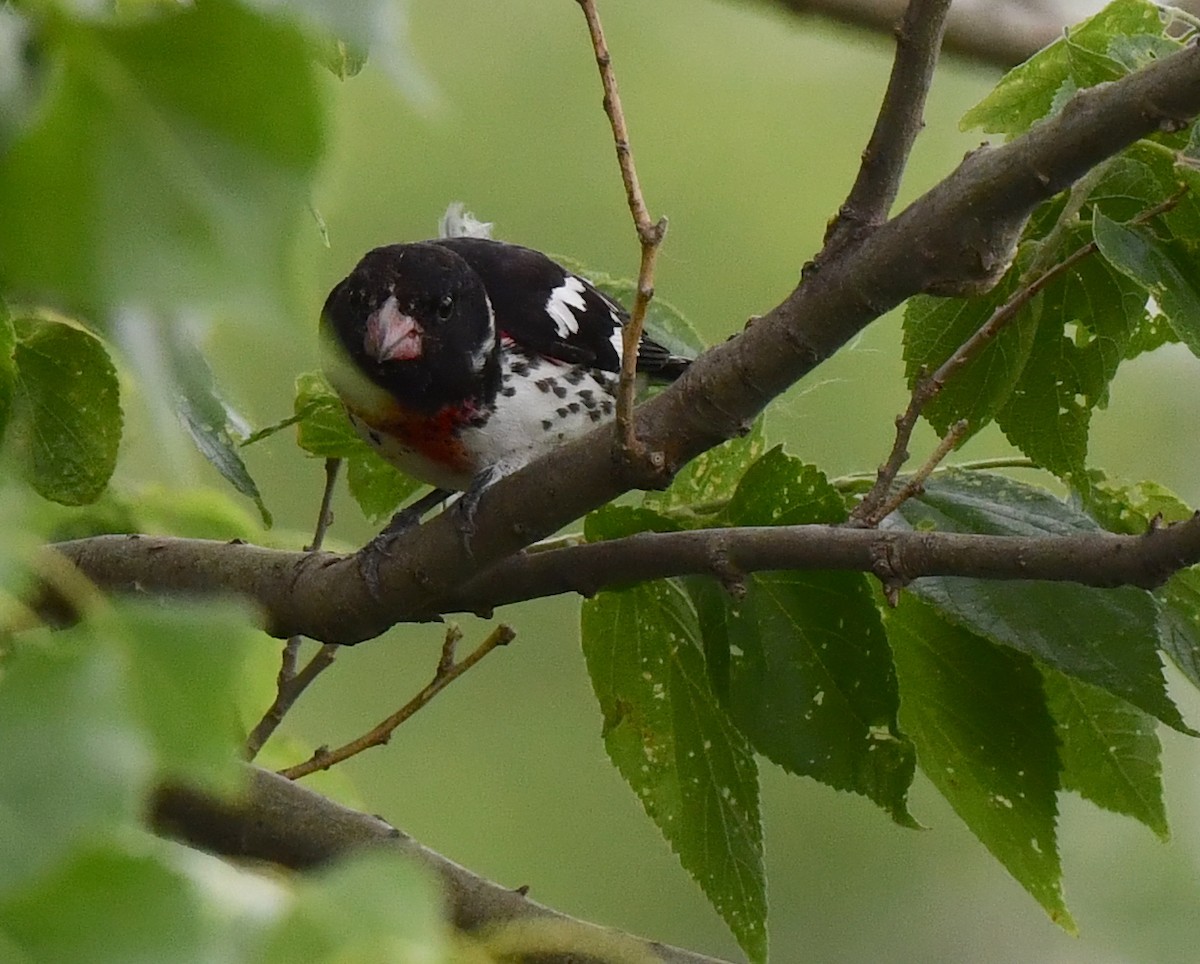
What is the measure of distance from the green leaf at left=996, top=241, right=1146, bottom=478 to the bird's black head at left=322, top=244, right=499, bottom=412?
533mm

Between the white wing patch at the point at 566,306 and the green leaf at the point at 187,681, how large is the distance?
1126 millimetres

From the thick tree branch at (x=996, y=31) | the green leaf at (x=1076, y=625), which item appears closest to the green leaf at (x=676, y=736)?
the green leaf at (x=1076, y=625)

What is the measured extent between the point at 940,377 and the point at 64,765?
0.60m

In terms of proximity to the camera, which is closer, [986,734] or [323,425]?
[986,734]

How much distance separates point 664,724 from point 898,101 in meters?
0.38

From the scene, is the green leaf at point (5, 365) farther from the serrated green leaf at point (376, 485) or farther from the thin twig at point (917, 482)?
the serrated green leaf at point (376, 485)

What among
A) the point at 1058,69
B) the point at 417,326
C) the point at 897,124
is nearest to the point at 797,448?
the point at 417,326

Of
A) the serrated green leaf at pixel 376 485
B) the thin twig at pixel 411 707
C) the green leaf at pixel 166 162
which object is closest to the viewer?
the green leaf at pixel 166 162

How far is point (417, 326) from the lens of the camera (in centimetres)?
130

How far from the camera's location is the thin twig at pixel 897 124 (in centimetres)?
66

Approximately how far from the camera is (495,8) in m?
2.70

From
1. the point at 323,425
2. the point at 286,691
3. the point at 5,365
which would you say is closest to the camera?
the point at 5,365

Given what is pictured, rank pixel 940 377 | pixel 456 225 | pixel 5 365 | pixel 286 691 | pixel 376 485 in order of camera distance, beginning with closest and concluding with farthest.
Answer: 1. pixel 5 365
2. pixel 940 377
3. pixel 286 691
4. pixel 376 485
5. pixel 456 225

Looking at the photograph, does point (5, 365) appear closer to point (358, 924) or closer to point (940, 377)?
point (358, 924)
